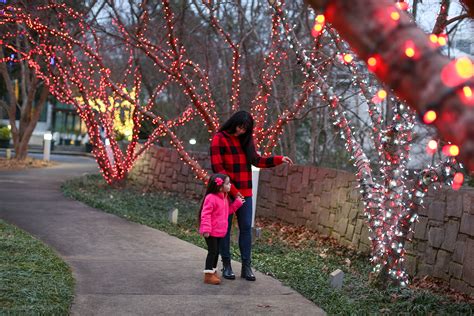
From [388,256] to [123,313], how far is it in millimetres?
2519

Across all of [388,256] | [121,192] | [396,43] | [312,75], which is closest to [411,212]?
[388,256]

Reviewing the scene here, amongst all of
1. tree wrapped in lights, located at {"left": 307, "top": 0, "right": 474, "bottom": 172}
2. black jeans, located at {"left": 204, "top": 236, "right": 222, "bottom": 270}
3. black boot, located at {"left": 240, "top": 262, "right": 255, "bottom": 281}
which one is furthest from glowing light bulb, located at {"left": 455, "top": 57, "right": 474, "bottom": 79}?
black boot, located at {"left": 240, "top": 262, "right": 255, "bottom": 281}

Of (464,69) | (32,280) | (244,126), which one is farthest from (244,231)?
(464,69)

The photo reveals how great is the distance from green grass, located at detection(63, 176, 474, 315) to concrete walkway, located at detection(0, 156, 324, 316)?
24 cm

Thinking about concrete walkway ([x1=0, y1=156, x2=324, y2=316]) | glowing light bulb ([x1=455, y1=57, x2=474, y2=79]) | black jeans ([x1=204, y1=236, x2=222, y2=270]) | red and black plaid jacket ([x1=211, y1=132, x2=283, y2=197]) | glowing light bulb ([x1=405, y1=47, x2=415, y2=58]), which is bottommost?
concrete walkway ([x1=0, y1=156, x2=324, y2=316])

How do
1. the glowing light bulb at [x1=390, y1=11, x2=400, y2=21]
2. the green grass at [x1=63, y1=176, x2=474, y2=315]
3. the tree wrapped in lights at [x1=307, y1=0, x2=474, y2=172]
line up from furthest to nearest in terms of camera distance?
1. the green grass at [x1=63, y1=176, x2=474, y2=315]
2. the glowing light bulb at [x1=390, y1=11, x2=400, y2=21]
3. the tree wrapped in lights at [x1=307, y1=0, x2=474, y2=172]

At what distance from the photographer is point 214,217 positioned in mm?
6246

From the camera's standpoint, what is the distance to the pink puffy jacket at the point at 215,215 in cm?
615

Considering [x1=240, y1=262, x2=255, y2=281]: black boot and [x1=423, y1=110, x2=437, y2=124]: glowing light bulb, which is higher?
[x1=423, y1=110, x2=437, y2=124]: glowing light bulb

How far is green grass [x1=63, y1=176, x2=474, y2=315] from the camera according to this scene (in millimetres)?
5586

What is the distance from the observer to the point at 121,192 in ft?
50.5

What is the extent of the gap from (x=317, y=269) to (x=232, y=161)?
5.22ft

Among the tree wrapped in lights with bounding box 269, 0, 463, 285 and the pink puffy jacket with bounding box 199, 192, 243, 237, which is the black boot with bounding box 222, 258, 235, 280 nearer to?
the pink puffy jacket with bounding box 199, 192, 243, 237

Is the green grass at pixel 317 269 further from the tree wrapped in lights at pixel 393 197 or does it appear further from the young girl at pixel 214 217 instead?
the young girl at pixel 214 217
